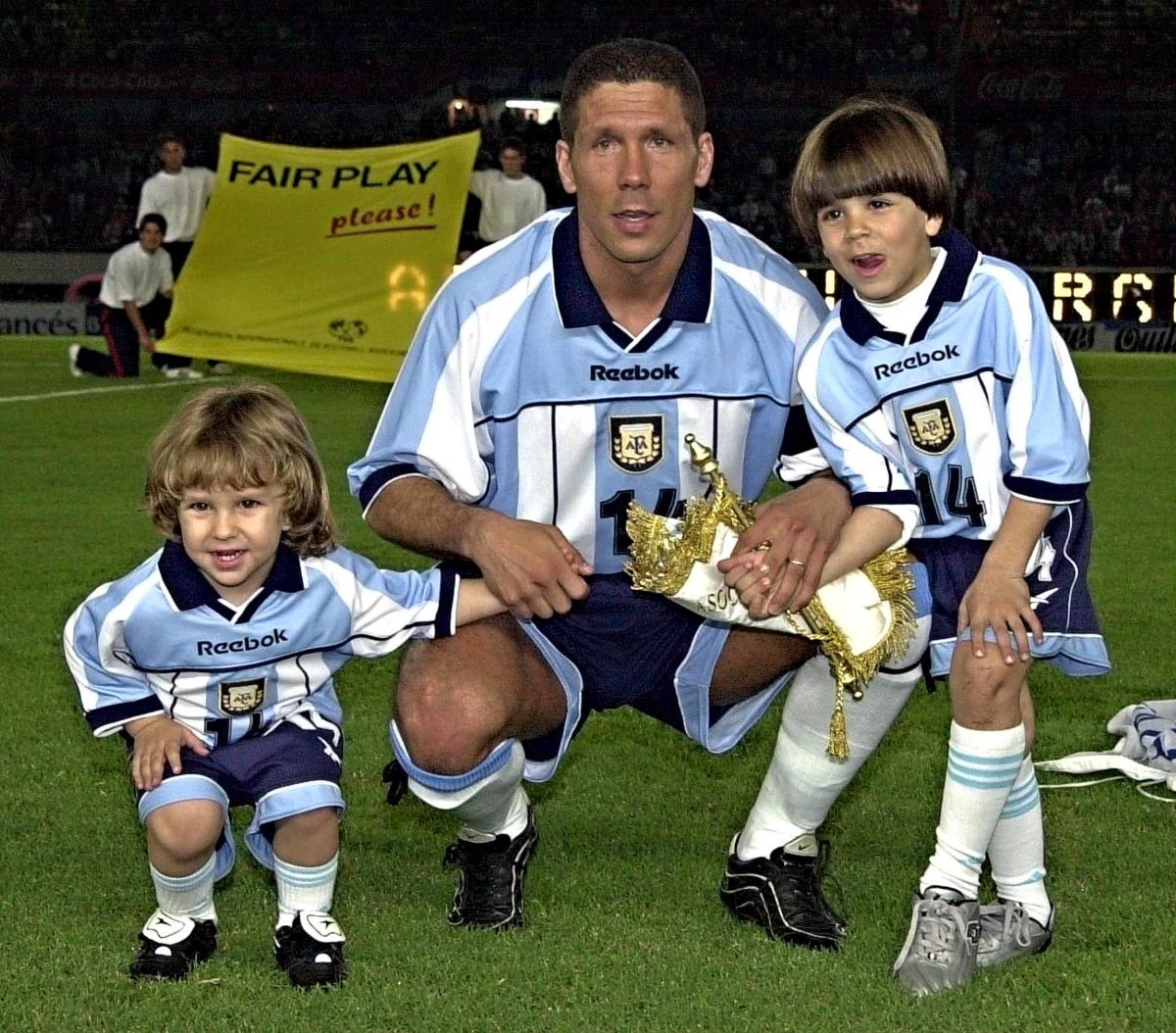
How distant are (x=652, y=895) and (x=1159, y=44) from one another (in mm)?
25509

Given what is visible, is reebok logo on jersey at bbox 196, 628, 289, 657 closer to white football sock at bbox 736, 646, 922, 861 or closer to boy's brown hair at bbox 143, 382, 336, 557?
boy's brown hair at bbox 143, 382, 336, 557

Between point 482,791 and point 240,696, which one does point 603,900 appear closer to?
point 482,791

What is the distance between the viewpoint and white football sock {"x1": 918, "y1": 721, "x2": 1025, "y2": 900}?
9.14ft

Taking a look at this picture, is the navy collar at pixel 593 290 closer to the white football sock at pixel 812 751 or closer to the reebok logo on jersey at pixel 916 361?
the reebok logo on jersey at pixel 916 361

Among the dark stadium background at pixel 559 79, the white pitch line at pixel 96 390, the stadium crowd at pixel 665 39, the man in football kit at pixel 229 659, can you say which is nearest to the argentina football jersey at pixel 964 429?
the man in football kit at pixel 229 659

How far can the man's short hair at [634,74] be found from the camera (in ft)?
10.3

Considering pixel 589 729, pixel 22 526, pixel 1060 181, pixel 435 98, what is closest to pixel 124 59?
pixel 435 98

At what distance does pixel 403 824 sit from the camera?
356 cm

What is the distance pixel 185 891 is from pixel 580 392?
→ 1.02 metres

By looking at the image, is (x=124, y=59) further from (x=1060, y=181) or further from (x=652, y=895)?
(x=652, y=895)

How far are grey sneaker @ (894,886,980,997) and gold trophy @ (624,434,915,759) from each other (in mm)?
275

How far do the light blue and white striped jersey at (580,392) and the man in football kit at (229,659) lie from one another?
1.02ft

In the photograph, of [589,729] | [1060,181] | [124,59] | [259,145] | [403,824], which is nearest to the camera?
[403,824]

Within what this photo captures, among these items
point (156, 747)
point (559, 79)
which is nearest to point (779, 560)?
point (156, 747)
